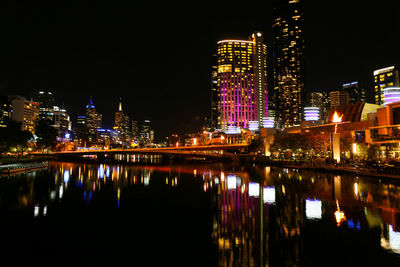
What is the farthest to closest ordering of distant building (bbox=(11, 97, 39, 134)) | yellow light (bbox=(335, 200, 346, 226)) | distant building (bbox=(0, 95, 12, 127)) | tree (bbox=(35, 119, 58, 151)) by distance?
distant building (bbox=(11, 97, 39, 134)) → distant building (bbox=(0, 95, 12, 127)) → tree (bbox=(35, 119, 58, 151)) → yellow light (bbox=(335, 200, 346, 226))

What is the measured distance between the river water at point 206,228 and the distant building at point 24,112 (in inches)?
6353

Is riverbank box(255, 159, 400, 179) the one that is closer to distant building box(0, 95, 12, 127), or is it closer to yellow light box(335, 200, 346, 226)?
yellow light box(335, 200, 346, 226)

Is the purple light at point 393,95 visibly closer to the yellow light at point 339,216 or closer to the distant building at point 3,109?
the yellow light at point 339,216

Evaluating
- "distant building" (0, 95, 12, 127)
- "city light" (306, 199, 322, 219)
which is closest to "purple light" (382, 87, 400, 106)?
"city light" (306, 199, 322, 219)

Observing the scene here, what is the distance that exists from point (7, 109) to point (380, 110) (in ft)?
508

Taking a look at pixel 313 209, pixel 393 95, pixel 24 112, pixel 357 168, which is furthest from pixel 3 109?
pixel 393 95

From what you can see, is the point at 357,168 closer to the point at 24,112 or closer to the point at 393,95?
the point at 393,95

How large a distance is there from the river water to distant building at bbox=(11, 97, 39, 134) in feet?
529

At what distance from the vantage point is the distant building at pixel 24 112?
16388 centimetres

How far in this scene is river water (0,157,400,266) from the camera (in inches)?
529

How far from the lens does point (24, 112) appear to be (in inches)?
6516

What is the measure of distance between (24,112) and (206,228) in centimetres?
18658

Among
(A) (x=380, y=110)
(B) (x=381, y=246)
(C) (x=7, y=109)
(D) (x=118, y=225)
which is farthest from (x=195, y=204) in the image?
(C) (x=7, y=109)

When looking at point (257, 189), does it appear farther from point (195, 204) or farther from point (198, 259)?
point (198, 259)
